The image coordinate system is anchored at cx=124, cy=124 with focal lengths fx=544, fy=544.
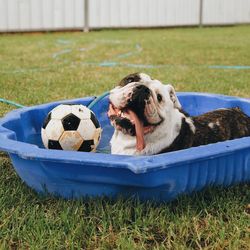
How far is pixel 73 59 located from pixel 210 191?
6.56 m

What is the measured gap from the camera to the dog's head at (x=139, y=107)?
290 centimetres

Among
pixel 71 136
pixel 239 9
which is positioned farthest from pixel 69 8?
pixel 71 136

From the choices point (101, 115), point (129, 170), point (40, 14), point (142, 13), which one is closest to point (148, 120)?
point (129, 170)

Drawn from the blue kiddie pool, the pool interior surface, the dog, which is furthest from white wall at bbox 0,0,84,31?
the blue kiddie pool

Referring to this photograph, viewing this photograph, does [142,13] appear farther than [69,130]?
Yes

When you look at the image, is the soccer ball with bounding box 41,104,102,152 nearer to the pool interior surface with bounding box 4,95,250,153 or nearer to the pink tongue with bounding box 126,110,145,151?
the pool interior surface with bounding box 4,95,250,153

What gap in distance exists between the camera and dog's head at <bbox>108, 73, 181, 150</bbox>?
9.53ft

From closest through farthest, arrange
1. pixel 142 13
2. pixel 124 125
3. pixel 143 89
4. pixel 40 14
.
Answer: pixel 143 89, pixel 124 125, pixel 40 14, pixel 142 13

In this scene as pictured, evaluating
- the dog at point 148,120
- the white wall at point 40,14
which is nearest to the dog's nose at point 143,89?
the dog at point 148,120

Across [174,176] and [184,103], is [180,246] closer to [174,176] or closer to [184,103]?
[174,176]

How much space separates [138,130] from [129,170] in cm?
56

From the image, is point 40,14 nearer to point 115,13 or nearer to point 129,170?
point 115,13

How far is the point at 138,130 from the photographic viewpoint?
9.63 feet

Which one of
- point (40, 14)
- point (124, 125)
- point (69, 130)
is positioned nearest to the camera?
point (124, 125)
